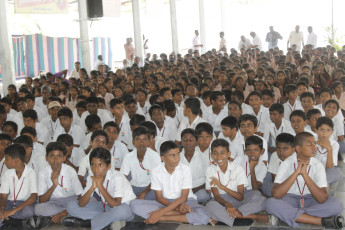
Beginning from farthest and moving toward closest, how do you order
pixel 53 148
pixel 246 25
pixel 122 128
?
pixel 246 25, pixel 122 128, pixel 53 148

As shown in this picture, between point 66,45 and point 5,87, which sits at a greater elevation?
point 66,45

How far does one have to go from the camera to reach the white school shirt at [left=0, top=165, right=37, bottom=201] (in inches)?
142

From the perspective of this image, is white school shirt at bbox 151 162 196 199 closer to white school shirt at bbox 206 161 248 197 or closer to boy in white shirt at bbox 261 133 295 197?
white school shirt at bbox 206 161 248 197

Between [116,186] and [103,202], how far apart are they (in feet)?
0.78

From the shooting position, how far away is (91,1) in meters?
9.80

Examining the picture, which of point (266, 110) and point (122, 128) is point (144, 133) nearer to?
point (122, 128)

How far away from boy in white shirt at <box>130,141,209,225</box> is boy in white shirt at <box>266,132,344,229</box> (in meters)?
0.60

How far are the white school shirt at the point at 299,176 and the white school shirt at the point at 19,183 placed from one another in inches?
80.9

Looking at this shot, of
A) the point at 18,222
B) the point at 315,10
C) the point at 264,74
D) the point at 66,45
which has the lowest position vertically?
the point at 18,222

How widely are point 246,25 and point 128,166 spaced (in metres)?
17.8

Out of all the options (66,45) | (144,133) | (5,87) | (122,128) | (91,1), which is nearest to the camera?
(144,133)

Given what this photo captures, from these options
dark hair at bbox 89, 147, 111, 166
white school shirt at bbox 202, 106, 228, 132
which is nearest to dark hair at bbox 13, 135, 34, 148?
dark hair at bbox 89, 147, 111, 166

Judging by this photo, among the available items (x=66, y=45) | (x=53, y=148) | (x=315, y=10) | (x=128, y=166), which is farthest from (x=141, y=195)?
(x=315, y=10)

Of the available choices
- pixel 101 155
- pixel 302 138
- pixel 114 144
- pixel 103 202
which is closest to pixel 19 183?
pixel 103 202
